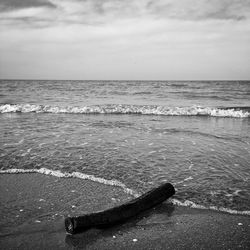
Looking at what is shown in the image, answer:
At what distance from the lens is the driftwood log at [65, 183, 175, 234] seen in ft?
11.9

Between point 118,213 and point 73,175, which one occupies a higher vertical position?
point 118,213

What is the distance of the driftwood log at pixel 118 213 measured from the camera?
363 cm

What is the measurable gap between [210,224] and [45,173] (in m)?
4.00

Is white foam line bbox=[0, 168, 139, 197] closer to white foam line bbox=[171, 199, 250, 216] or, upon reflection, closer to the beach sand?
the beach sand

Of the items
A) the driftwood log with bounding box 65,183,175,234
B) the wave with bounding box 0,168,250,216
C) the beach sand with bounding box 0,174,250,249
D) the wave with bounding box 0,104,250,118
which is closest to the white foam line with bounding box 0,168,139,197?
the wave with bounding box 0,168,250,216

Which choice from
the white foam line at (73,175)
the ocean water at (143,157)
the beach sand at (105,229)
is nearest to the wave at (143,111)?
the ocean water at (143,157)

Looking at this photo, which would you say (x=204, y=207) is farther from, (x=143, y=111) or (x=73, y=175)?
(x=143, y=111)

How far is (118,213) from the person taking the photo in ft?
12.8

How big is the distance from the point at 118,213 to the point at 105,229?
30 cm

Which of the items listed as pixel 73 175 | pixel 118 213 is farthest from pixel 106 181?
pixel 118 213

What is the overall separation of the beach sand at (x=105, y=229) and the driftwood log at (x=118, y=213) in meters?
0.13

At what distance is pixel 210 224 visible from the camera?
406 cm

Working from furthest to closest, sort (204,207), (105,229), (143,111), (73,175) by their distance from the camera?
1. (143,111)
2. (73,175)
3. (204,207)
4. (105,229)

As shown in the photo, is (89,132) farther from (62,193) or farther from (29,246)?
(29,246)
